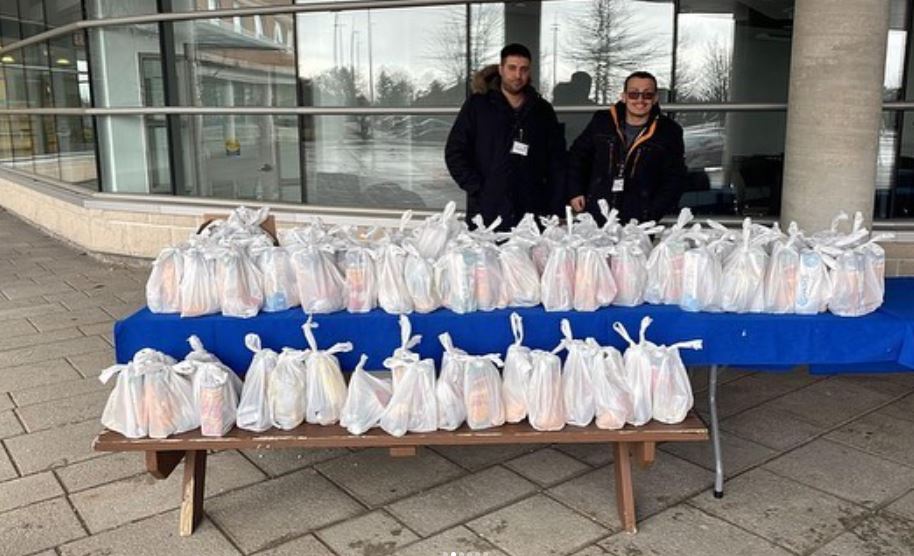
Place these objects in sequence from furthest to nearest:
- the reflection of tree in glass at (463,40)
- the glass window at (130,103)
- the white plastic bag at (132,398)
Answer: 1. the glass window at (130,103)
2. the reflection of tree in glass at (463,40)
3. the white plastic bag at (132,398)

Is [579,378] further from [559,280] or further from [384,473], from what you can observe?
[384,473]

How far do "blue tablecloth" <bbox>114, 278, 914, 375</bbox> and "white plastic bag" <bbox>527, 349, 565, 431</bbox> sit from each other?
0.15 m

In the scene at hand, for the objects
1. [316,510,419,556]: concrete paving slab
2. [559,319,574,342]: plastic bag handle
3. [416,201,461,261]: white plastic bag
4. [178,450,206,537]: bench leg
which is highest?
[416,201,461,261]: white plastic bag

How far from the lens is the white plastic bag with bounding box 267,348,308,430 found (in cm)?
303

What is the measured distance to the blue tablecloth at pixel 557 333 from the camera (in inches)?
122

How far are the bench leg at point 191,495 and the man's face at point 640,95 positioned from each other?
2675mm

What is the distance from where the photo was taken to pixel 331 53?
745 centimetres

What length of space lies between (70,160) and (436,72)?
5.53 m

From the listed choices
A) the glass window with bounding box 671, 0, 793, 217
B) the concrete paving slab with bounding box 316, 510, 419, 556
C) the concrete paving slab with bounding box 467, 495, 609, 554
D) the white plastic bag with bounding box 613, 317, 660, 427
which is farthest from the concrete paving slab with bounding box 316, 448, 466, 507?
the glass window with bounding box 671, 0, 793, 217

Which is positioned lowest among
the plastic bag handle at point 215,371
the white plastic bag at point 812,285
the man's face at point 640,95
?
the plastic bag handle at point 215,371

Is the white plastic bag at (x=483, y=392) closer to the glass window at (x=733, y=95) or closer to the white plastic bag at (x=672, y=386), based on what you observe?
the white plastic bag at (x=672, y=386)

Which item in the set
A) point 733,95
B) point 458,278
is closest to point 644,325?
point 458,278

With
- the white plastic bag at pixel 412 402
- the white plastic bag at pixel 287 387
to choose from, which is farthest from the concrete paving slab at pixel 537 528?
the white plastic bag at pixel 287 387

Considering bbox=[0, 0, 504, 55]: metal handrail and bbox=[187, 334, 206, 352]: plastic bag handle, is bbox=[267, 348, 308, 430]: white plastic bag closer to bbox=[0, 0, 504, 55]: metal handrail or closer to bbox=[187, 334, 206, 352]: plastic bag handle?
bbox=[187, 334, 206, 352]: plastic bag handle
